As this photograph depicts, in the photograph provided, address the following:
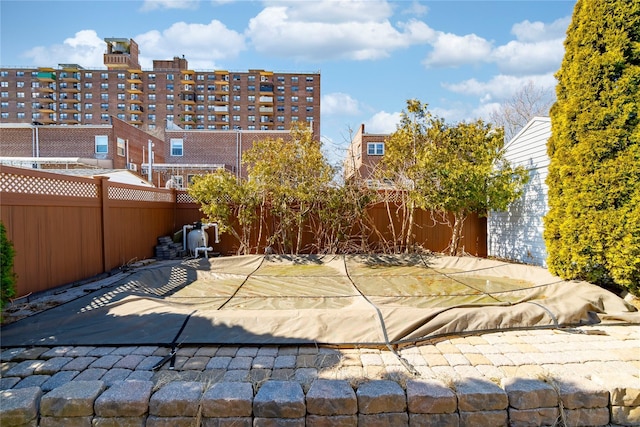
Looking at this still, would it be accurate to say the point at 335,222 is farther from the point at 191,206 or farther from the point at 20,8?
the point at 20,8

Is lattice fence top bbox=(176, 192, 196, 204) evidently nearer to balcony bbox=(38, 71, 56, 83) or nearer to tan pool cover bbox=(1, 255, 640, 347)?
tan pool cover bbox=(1, 255, 640, 347)

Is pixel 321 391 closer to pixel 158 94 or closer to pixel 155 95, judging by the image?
pixel 158 94

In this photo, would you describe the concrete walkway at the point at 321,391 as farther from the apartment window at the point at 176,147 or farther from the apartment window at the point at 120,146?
the apartment window at the point at 176,147

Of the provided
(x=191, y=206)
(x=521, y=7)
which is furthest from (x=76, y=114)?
(x=521, y=7)

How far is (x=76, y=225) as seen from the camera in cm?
548

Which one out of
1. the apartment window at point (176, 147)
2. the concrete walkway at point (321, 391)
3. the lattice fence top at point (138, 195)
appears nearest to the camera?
the concrete walkway at point (321, 391)

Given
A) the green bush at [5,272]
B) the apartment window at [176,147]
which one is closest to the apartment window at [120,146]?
the apartment window at [176,147]

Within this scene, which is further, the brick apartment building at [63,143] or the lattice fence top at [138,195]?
the brick apartment building at [63,143]

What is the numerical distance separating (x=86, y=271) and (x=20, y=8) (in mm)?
3980

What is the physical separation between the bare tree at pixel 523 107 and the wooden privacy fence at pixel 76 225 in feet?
53.1

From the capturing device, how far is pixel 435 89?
10.2m

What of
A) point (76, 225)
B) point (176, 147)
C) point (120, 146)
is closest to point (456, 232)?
point (76, 225)

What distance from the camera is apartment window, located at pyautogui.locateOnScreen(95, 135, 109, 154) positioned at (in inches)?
842

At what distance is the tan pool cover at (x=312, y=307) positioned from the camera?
3088 millimetres
